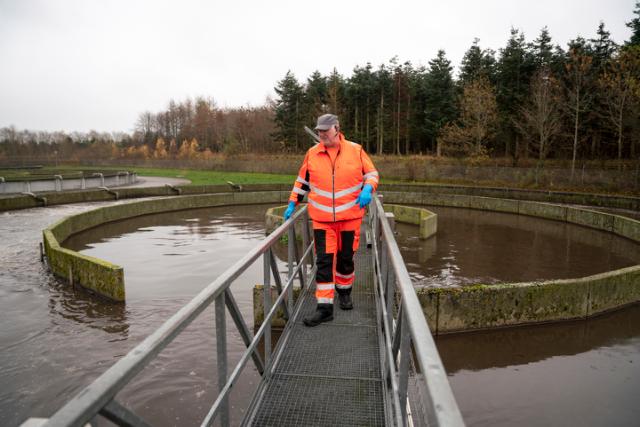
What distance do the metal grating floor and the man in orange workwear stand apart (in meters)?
0.29

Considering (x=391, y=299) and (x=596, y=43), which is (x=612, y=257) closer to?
(x=391, y=299)

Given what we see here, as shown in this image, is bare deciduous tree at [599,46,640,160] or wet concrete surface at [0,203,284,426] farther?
bare deciduous tree at [599,46,640,160]

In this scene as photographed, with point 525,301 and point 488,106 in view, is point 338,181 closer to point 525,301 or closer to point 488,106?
point 525,301

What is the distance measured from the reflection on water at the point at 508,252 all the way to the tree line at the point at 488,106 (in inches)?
578

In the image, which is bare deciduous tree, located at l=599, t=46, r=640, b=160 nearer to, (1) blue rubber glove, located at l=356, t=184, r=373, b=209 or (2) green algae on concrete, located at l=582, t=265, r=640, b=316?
(2) green algae on concrete, located at l=582, t=265, r=640, b=316

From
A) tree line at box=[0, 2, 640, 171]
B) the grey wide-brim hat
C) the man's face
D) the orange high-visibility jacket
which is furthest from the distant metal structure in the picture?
tree line at box=[0, 2, 640, 171]

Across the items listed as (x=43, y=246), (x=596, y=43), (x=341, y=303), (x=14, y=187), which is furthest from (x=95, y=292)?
(x=596, y=43)

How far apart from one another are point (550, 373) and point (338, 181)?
11.9 feet

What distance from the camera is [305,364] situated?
3.52m

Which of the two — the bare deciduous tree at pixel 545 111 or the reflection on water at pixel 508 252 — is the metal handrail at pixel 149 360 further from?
the bare deciduous tree at pixel 545 111

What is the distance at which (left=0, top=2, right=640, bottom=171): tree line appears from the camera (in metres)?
29.0

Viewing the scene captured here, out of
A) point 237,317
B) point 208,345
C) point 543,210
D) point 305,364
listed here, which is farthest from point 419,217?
point 237,317

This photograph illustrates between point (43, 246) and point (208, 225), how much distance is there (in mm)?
5467

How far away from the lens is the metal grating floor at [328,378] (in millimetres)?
2857
